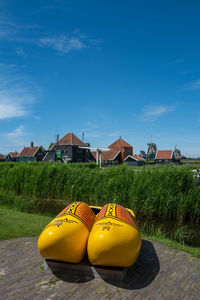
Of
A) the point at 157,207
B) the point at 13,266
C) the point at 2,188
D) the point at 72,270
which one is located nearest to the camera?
the point at 72,270

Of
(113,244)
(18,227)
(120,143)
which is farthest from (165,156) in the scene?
(113,244)

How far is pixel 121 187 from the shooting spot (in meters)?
8.73

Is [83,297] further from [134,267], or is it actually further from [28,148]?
[28,148]

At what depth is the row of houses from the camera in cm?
4050

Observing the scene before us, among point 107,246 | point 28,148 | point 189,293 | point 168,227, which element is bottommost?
point 168,227

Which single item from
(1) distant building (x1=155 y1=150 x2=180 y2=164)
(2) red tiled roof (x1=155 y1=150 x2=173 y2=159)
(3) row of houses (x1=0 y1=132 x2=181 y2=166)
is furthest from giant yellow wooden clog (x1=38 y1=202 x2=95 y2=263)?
(2) red tiled roof (x1=155 y1=150 x2=173 y2=159)

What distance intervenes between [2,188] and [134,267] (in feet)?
35.5

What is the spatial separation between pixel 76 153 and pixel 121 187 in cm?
3252

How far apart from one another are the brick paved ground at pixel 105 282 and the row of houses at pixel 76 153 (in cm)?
2998

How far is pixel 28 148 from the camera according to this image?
167 ft

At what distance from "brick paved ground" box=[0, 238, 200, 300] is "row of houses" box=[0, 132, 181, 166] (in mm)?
29983

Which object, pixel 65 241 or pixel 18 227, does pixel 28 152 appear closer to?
pixel 18 227

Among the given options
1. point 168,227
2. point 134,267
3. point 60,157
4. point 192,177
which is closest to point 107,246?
point 134,267

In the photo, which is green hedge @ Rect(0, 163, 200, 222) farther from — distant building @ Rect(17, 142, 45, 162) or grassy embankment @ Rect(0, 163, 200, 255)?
distant building @ Rect(17, 142, 45, 162)
